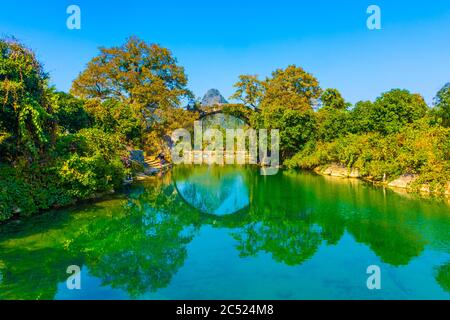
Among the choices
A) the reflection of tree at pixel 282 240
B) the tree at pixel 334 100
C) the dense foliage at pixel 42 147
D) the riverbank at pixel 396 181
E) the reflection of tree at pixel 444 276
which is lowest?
the reflection of tree at pixel 282 240

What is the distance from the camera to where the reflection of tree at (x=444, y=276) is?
24.0 ft

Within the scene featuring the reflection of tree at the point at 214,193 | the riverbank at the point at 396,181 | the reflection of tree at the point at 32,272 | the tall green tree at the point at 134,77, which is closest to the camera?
the reflection of tree at the point at 32,272

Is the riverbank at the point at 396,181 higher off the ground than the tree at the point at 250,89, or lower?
lower

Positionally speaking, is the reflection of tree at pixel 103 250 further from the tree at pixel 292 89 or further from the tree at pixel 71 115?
the tree at pixel 292 89

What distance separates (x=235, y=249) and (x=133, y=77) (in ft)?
86.4

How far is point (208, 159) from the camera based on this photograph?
44.5 meters

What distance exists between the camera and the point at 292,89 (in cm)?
3984

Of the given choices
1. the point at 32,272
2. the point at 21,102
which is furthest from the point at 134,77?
the point at 32,272

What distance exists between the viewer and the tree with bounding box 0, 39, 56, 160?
41.0ft

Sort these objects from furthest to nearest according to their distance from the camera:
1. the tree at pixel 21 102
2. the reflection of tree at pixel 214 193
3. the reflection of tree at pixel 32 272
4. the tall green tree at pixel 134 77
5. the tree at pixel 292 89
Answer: the tree at pixel 292 89 < the tall green tree at pixel 134 77 < the reflection of tree at pixel 214 193 < the tree at pixel 21 102 < the reflection of tree at pixel 32 272

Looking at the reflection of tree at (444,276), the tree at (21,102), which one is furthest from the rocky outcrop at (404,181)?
the tree at (21,102)

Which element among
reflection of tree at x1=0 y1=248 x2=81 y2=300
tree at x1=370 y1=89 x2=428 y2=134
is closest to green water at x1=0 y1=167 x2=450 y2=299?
reflection of tree at x1=0 y1=248 x2=81 y2=300

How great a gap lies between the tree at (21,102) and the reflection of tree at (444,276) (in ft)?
43.5

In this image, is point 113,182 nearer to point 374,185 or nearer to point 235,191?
point 235,191
